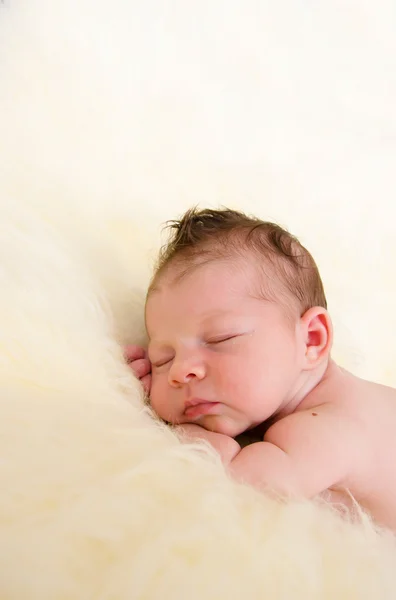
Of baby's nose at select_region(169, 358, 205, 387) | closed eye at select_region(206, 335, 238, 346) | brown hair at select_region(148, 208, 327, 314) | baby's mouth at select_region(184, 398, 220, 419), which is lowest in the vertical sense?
baby's mouth at select_region(184, 398, 220, 419)

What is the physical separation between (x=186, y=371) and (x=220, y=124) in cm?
78

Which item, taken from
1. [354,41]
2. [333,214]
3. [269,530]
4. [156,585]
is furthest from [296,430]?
[354,41]

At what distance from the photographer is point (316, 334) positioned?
1028 millimetres

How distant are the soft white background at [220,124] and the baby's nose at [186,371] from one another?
0.28 m

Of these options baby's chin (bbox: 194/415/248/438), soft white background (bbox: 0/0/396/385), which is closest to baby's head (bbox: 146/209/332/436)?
baby's chin (bbox: 194/415/248/438)

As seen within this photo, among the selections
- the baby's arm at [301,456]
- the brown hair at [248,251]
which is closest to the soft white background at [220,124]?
the brown hair at [248,251]

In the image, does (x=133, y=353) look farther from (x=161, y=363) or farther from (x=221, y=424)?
(x=221, y=424)

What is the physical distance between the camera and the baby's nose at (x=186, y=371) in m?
0.92

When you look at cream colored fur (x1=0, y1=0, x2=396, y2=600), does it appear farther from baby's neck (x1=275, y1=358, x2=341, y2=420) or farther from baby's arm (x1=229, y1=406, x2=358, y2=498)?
baby's neck (x1=275, y1=358, x2=341, y2=420)

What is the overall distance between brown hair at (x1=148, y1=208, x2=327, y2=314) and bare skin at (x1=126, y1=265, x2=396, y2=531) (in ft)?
0.10

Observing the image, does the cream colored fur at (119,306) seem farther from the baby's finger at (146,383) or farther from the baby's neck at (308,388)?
the baby's neck at (308,388)

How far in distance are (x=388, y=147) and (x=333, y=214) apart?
1.09 ft

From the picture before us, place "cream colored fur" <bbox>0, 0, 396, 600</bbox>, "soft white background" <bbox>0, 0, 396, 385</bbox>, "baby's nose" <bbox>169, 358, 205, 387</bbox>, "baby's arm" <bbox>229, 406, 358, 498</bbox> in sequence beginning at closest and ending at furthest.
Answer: "cream colored fur" <bbox>0, 0, 396, 600</bbox>
"baby's arm" <bbox>229, 406, 358, 498</bbox>
"baby's nose" <bbox>169, 358, 205, 387</bbox>
"soft white background" <bbox>0, 0, 396, 385</bbox>

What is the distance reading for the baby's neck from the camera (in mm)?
993
